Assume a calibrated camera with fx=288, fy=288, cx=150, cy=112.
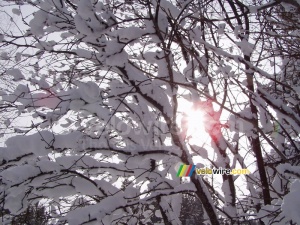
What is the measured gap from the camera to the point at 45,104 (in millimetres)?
3203

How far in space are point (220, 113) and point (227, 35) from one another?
113 centimetres

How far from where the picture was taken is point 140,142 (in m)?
3.41

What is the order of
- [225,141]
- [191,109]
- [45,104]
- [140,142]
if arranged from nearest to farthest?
[45,104], [140,142], [191,109], [225,141]

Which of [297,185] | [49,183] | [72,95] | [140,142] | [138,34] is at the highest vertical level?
[138,34]

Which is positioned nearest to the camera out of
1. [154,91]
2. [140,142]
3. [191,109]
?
[154,91]

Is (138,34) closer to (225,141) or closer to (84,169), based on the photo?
(84,169)

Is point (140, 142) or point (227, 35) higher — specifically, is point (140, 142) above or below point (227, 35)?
below

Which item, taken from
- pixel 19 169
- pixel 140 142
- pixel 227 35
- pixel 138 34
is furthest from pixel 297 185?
pixel 227 35

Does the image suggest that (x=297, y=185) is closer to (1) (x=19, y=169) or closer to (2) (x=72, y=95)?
(2) (x=72, y=95)

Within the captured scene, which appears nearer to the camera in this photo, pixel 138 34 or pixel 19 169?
pixel 138 34

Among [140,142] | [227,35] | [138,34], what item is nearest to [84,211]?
[140,142]

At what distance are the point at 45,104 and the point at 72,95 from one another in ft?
1.98

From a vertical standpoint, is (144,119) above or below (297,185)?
above

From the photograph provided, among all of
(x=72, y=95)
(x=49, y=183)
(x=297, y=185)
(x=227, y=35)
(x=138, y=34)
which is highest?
(x=227, y=35)
